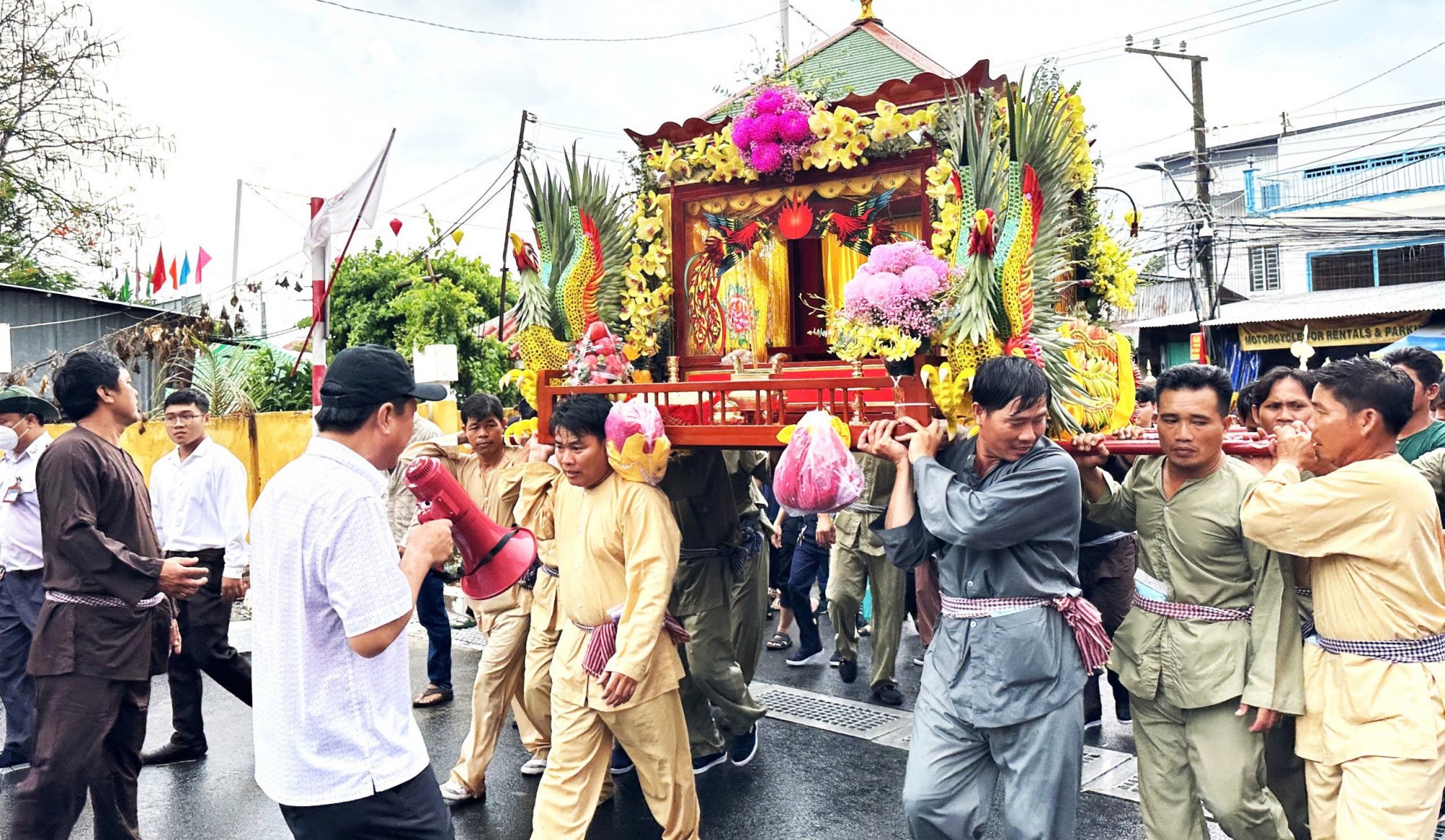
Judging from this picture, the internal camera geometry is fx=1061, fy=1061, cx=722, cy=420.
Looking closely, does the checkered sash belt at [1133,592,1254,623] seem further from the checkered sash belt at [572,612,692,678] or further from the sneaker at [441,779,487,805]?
the sneaker at [441,779,487,805]

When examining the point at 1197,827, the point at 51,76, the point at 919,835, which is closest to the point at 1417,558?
the point at 1197,827

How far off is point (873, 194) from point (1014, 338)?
1536 mm

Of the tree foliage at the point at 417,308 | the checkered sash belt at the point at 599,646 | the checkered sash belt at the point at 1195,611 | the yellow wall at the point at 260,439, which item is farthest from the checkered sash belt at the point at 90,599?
the tree foliage at the point at 417,308

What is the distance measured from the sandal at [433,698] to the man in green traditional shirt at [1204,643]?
432 cm

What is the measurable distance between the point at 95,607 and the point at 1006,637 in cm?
351

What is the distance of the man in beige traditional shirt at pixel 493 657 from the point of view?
5.02 meters

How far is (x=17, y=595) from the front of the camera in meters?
5.56

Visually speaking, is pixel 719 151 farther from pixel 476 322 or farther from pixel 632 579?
pixel 476 322

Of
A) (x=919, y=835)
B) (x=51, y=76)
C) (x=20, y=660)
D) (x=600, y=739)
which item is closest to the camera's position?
(x=919, y=835)

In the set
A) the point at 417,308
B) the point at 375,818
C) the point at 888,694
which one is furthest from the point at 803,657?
the point at 417,308

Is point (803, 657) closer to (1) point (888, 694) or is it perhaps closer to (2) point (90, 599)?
(1) point (888, 694)

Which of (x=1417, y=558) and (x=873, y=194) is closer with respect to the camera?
(x=1417, y=558)

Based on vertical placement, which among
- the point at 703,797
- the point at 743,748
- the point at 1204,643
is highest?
the point at 1204,643

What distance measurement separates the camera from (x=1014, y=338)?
3.83m
